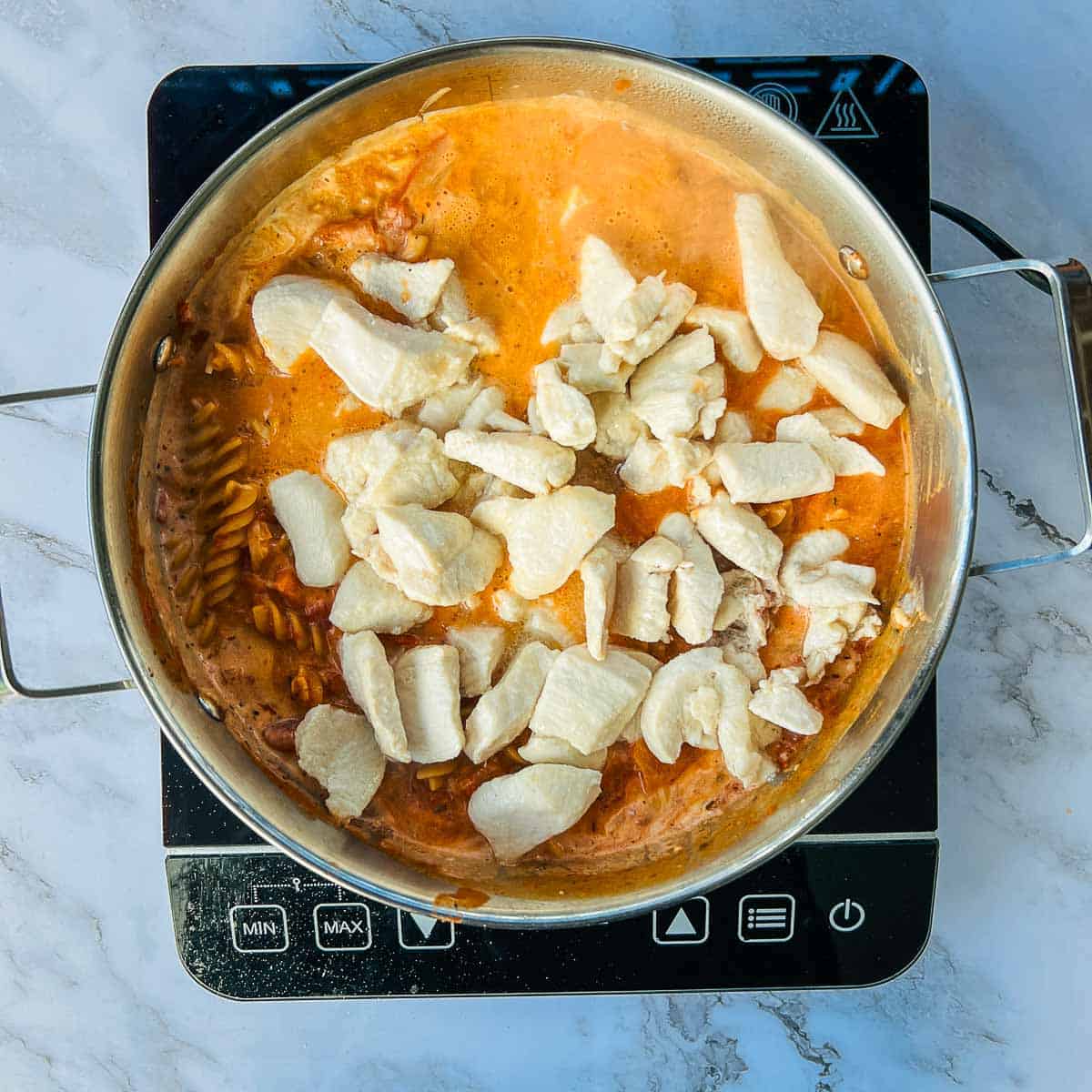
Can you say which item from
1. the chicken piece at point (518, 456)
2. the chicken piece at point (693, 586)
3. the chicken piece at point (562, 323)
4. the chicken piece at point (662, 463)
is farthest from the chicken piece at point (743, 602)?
the chicken piece at point (562, 323)

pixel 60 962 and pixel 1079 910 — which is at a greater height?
pixel 1079 910

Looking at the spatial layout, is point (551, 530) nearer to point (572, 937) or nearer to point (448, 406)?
point (448, 406)

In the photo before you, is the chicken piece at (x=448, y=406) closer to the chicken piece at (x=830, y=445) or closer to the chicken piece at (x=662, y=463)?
the chicken piece at (x=662, y=463)

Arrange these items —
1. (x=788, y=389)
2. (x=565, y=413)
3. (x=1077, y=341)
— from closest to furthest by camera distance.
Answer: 1. (x=1077, y=341)
2. (x=565, y=413)
3. (x=788, y=389)

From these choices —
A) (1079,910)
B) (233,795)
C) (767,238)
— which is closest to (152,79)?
(767,238)

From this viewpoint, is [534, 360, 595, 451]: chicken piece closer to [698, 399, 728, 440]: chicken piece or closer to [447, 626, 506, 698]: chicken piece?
[698, 399, 728, 440]: chicken piece

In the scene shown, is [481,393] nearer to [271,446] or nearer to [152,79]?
[271,446]

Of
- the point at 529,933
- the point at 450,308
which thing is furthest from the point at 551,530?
the point at 529,933
